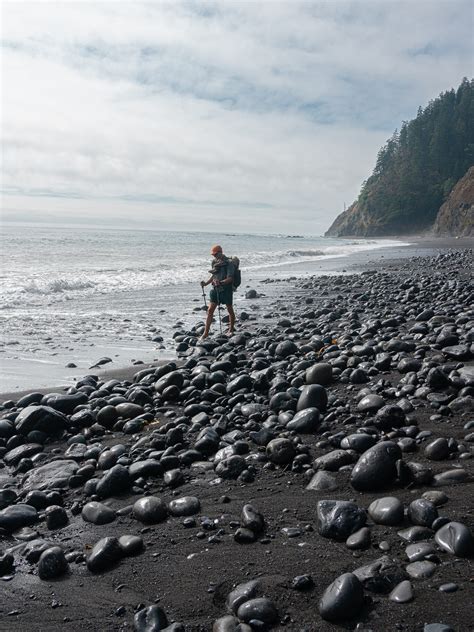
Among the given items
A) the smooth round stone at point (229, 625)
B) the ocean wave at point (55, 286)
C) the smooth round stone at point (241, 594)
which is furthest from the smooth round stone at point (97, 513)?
the ocean wave at point (55, 286)

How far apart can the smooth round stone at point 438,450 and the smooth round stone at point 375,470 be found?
0.98 feet

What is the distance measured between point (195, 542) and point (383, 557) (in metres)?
1.14

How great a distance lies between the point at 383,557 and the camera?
8.54ft

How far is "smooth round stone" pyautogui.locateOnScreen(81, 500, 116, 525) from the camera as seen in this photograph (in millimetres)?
3469

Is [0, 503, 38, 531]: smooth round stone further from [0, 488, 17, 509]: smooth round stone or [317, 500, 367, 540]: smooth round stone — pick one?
[317, 500, 367, 540]: smooth round stone

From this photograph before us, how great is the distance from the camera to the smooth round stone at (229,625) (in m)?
2.29

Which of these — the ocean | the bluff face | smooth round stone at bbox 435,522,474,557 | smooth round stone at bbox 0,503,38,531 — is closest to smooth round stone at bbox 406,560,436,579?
smooth round stone at bbox 435,522,474,557

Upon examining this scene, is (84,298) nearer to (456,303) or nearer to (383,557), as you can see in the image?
(456,303)

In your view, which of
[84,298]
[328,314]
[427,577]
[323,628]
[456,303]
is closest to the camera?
[323,628]

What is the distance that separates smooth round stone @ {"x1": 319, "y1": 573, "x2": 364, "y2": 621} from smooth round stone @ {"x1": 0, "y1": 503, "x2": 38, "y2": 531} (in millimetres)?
2218

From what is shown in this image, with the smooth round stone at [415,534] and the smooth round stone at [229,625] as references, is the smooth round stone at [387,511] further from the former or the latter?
the smooth round stone at [229,625]

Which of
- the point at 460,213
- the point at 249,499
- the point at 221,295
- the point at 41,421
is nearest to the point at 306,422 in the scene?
the point at 249,499

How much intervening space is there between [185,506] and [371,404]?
2184 millimetres

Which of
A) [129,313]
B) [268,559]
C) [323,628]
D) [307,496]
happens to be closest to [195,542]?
[268,559]
